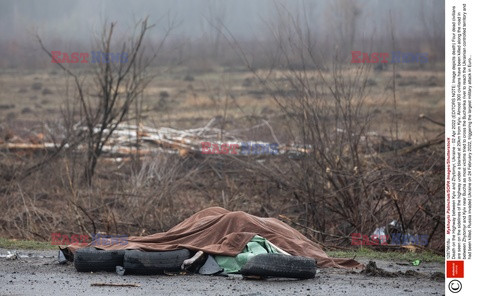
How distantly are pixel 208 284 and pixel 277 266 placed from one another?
2.61 feet

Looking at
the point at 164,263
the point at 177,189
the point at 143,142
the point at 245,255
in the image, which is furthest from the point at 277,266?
the point at 143,142

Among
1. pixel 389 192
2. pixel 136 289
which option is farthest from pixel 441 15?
pixel 136 289

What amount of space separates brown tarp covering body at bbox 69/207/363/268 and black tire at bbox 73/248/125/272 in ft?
0.85

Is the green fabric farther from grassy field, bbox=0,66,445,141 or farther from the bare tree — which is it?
grassy field, bbox=0,66,445,141

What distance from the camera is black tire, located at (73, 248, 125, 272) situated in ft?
29.3

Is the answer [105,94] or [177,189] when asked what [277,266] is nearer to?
[177,189]

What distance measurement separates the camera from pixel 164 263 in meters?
8.79

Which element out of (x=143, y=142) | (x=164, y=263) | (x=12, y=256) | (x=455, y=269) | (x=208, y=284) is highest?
(x=455, y=269)

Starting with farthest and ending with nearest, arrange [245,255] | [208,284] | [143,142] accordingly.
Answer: [143,142]
[245,255]
[208,284]

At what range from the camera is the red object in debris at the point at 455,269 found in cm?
617

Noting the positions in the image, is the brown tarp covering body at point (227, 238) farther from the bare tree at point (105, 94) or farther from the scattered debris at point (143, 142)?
the bare tree at point (105, 94)

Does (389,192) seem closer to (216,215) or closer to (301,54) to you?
(301,54)

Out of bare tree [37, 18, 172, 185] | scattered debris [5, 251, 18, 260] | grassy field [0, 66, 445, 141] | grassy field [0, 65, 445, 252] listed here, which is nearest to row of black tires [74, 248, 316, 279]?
scattered debris [5, 251, 18, 260]

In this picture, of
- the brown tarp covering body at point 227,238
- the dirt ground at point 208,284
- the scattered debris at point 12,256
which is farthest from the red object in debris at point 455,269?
the scattered debris at point 12,256
